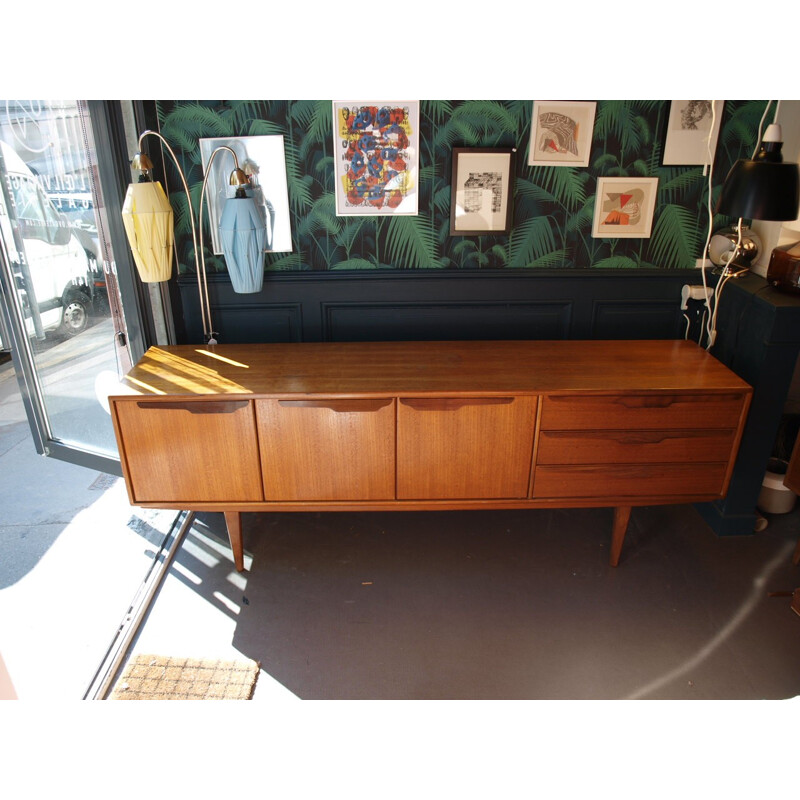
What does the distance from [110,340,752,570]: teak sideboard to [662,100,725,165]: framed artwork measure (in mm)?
892

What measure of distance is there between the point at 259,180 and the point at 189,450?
3.83 feet

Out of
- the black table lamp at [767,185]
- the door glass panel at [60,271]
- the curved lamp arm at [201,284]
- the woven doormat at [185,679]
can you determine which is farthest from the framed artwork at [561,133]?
the woven doormat at [185,679]

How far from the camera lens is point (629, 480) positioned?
8.14 feet

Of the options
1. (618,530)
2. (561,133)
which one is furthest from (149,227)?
(618,530)

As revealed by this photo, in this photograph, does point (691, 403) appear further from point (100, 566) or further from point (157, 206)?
point (100, 566)

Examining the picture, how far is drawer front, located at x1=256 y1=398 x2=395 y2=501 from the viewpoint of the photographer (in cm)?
234

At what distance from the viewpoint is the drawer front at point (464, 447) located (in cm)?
235

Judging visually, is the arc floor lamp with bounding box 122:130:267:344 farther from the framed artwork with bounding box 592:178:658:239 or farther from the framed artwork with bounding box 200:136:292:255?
the framed artwork with bounding box 592:178:658:239

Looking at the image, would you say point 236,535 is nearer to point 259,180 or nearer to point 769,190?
point 259,180

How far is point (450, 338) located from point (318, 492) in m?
0.99

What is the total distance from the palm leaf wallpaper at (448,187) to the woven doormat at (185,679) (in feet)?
5.31

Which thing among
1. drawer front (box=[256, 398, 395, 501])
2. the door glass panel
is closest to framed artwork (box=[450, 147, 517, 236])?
drawer front (box=[256, 398, 395, 501])

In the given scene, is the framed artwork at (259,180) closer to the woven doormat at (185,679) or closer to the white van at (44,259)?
the white van at (44,259)
